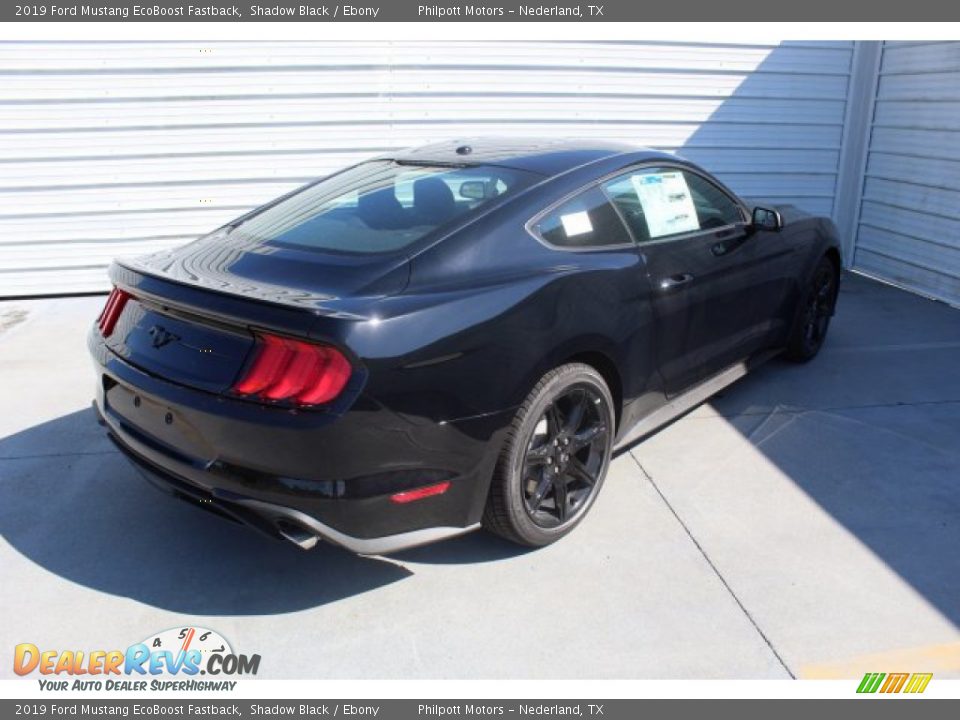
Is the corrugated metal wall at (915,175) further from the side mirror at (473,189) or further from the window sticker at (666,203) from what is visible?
the side mirror at (473,189)

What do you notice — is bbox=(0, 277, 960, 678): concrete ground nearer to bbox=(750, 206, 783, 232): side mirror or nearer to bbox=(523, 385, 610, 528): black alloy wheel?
bbox=(523, 385, 610, 528): black alloy wheel

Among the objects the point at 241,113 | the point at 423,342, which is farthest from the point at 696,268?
the point at 241,113

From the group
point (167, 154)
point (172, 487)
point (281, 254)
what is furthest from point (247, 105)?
point (172, 487)

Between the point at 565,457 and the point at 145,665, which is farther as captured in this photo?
the point at 565,457

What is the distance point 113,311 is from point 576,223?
1917 mm

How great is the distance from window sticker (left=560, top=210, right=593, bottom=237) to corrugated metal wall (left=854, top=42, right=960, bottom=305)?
526cm

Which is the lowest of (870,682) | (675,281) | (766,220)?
(870,682)

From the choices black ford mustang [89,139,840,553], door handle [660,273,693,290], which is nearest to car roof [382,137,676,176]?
black ford mustang [89,139,840,553]

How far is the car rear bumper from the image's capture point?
2510mm

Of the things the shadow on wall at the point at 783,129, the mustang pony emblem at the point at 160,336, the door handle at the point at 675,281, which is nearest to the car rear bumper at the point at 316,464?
the mustang pony emblem at the point at 160,336

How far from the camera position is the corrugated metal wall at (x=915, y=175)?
23.4 feet

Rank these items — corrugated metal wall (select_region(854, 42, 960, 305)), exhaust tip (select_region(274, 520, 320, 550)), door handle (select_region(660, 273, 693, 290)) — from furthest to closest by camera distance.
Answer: corrugated metal wall (select_region(854, 42, 960, 305)), door handle (select_region(660, 273, 693, 290)), exhaust tip (select_region(274, 520, 320, 550))

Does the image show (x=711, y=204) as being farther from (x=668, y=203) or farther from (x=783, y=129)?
(x=783, y=129)

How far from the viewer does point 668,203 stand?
3939mm
